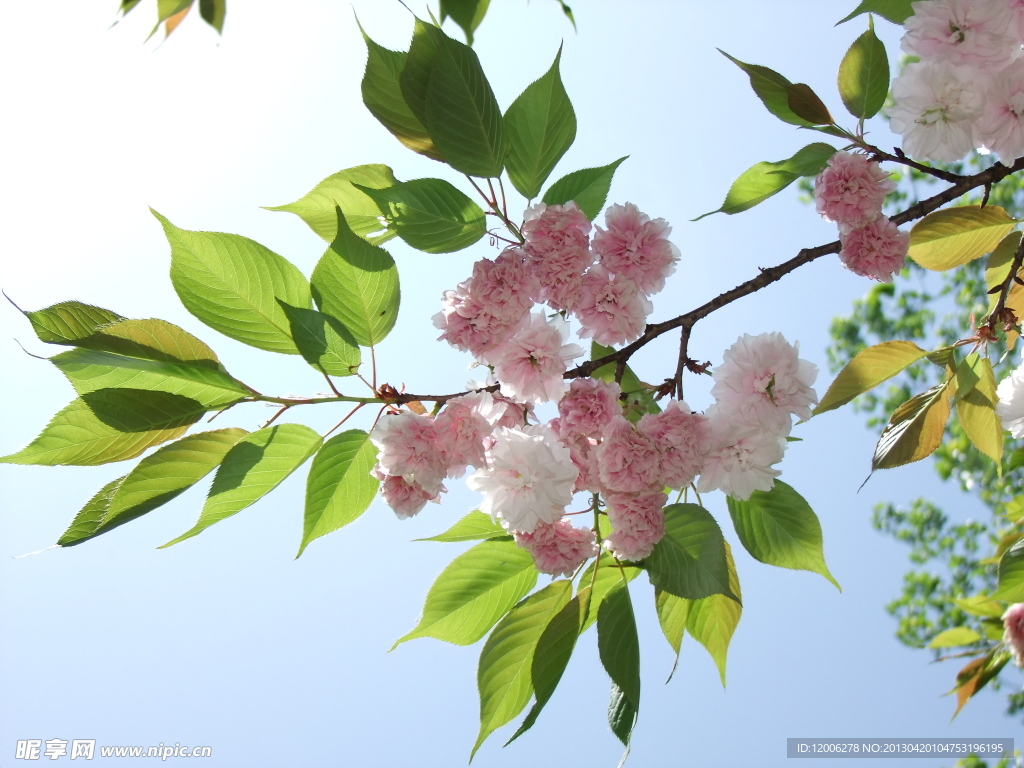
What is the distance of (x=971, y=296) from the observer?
6.32 meters

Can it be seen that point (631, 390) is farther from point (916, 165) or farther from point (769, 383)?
point (916, 165)

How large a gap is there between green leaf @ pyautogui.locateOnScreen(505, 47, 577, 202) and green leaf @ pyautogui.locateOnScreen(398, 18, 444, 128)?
144mm

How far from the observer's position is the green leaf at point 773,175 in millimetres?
1094

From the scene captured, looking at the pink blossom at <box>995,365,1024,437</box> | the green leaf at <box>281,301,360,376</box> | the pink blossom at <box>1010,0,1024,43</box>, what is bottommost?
the green leaf at <box>281,301,360,376</box>

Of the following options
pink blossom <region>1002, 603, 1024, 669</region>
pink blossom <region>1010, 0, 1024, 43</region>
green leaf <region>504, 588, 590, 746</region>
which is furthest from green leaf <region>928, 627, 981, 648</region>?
pink blossom <region>1010, 0, 1024, 43</region>

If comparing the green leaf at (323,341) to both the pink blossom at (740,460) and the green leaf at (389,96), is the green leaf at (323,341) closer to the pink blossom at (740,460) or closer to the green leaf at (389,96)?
the green leaf at (389,96)

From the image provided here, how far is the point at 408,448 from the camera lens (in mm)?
974

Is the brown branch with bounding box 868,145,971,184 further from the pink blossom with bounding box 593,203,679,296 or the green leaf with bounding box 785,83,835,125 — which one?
the pink blossom with bounding box 593,203,679,296

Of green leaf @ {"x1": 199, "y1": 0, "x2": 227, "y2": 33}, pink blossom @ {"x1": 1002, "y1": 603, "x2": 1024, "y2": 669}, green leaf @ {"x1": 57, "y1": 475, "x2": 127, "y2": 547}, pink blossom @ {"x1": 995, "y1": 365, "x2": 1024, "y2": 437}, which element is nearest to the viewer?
green leaf @ {"x1": 199, "y1": 0, "x2": 227, "y2": 33}

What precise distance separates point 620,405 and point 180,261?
61 cm

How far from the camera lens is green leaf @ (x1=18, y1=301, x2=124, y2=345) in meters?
0.88

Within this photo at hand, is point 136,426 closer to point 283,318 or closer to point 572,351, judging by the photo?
point 283,318

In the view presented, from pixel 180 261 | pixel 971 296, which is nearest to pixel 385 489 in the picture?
pixel 180 261

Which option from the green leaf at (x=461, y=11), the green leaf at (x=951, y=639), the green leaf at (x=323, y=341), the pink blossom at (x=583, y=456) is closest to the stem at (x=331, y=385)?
the green leaf at (x=323, y=341)
